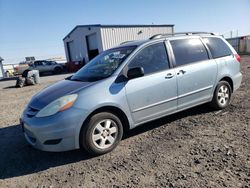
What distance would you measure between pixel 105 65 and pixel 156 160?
2.02 m

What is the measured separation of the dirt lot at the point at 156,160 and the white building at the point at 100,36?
21192 mm

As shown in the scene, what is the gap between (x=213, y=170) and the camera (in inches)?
124

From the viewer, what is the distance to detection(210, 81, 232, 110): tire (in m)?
5.30

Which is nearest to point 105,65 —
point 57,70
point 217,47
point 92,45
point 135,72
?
point 135,72

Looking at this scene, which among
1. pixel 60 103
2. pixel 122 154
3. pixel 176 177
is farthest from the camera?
pixel 122 154

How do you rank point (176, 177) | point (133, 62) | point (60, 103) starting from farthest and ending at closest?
point (133, 62)
point (60, 103)
point (176, 177)

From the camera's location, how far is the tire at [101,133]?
3.68 metres

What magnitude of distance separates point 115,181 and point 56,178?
873 mm

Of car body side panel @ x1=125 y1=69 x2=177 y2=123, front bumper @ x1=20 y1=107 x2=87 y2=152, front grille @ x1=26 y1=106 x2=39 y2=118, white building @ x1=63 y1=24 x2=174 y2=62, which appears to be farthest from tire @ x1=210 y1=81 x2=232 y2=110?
white building @ x1=63 y1=24 x2=174 y2=62

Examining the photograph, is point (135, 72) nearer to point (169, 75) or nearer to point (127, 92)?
point (127, 92)

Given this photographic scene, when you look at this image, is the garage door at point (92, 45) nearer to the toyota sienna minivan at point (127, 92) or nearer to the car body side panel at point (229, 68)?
the car body side panel at point (229, 68)

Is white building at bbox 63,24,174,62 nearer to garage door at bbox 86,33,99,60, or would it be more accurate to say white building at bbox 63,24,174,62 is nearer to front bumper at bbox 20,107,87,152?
garage door at bbox 86,33,99,60

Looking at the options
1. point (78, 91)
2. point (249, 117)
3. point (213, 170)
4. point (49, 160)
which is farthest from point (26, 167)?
point (249, 117)

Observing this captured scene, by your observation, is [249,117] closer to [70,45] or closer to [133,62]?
[133,62]
